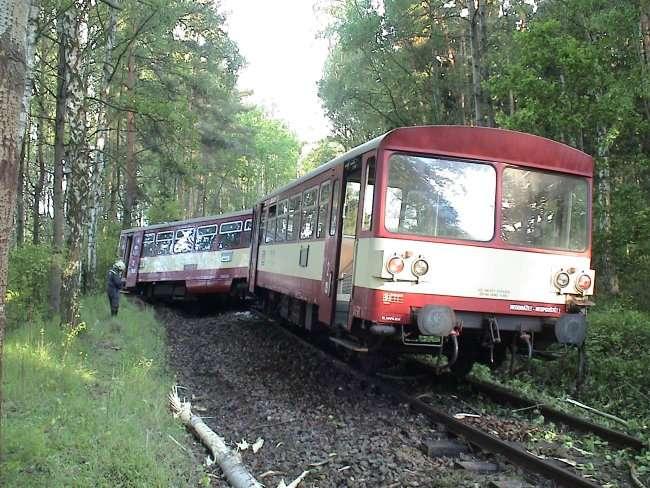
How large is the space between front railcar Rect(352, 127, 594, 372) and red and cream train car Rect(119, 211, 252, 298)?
9473 mm

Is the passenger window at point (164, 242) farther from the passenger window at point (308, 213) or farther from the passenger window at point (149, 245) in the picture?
the passenger window at point (308, 213)

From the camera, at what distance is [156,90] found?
66.7 feet

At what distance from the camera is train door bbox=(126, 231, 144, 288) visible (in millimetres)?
22828

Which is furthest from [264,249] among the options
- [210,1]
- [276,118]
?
[276,118]

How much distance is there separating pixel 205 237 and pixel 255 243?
5.05m

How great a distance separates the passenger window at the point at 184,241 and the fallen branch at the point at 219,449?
42.2 ft

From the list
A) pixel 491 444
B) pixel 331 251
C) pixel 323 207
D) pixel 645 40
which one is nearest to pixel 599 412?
pixel 491 444

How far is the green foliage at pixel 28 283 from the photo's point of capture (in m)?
10.0

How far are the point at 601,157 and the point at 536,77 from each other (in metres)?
1.93

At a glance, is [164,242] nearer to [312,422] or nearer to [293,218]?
[293,218]

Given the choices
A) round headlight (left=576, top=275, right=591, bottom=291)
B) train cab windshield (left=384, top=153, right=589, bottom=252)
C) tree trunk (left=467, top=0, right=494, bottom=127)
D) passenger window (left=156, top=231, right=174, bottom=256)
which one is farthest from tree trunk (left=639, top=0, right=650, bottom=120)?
passenger window (left=156, top=231, right=174, bottom=256)

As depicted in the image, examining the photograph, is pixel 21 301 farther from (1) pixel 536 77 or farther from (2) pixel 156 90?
(2) pixel 156 90

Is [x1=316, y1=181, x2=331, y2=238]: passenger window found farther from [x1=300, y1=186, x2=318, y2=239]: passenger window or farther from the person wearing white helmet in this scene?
the person wearing white helmet

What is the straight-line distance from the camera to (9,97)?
352 cm
